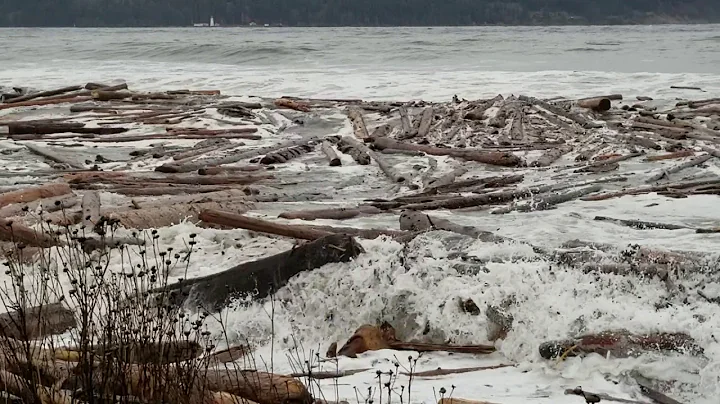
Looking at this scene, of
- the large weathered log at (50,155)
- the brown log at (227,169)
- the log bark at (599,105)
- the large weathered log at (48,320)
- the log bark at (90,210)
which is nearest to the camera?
the large weathered log at (48,320)

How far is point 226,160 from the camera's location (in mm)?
11688

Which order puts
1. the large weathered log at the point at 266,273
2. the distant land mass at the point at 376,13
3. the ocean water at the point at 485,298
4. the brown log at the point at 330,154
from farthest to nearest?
the distant land mass at the point at 376,13 < the brown log at the point at 330,154 < the large weathered log at the point at 266,273 < the ocean water at the point at 485,298

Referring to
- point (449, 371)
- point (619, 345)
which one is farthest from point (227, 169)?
point (619, 345)

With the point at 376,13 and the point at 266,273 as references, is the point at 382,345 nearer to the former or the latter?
the point at 266,273

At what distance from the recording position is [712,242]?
688 cm

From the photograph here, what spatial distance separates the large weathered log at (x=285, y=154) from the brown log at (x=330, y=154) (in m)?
0.28

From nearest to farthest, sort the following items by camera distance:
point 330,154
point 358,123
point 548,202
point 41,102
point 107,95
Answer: point 548,202 → point 330,154 → point 358,123 → point 41,102 → point 107,95

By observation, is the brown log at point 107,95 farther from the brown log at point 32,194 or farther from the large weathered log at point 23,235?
the large weathered log at point 23,235

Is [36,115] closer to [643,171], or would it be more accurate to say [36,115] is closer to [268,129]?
[268,129]

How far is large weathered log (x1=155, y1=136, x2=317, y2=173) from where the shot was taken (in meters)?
10.8

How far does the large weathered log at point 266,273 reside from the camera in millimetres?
5766

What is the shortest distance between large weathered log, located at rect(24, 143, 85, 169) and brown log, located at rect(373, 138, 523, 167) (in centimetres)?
473

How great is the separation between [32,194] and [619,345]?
229 inches

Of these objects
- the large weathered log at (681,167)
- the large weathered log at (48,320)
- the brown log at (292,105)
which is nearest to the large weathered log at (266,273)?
the large weathered log at (48,320)
